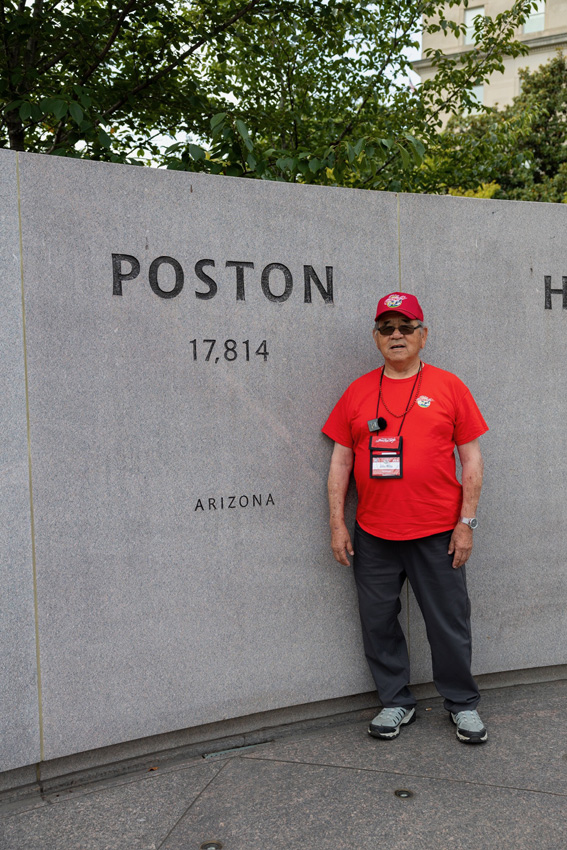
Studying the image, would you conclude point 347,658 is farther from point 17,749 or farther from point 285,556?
point 17,749

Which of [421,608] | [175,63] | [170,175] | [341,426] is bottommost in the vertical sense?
[421,608]

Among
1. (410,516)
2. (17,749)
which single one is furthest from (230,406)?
(17,749)

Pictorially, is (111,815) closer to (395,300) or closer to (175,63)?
(395,300)

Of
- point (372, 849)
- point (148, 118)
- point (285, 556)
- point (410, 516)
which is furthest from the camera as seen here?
point (148, 118)

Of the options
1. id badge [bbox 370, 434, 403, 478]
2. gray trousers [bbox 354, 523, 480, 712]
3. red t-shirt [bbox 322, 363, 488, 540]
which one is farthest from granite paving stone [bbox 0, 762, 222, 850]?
id badge [bbox 370, 434, 403, 478]

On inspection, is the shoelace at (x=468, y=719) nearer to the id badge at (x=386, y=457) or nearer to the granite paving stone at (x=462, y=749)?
the granite paving stone at (x=462, y=749)

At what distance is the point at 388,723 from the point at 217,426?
1614 millimetres

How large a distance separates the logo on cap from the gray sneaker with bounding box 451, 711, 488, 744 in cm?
193

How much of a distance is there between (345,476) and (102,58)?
12.1 ft

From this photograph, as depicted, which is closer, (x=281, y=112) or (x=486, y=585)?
(x=486, y=585)

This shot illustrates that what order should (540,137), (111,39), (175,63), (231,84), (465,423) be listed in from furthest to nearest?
(540,137), (231,84), (175,63), (111,39), (465,423)

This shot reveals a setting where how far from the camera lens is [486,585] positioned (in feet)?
13.6

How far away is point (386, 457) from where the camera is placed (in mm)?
3445

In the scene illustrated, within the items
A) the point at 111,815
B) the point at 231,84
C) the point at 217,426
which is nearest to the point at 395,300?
the point at 217,426
